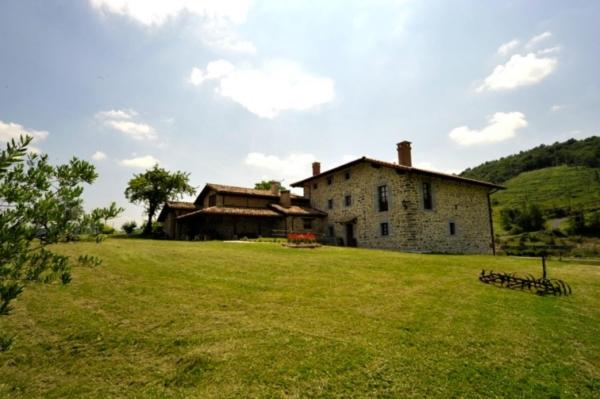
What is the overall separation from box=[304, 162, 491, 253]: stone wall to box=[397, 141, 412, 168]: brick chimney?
1.49 m

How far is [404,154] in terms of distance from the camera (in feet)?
81.6

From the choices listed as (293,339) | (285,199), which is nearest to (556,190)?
(285,199)

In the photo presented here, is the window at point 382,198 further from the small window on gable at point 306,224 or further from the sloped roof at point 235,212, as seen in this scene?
the sloped roof at point 235,212

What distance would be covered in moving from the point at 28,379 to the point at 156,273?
5437 millimetres

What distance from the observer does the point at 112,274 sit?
33.0 feet

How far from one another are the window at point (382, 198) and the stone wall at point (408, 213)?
0.30 meters

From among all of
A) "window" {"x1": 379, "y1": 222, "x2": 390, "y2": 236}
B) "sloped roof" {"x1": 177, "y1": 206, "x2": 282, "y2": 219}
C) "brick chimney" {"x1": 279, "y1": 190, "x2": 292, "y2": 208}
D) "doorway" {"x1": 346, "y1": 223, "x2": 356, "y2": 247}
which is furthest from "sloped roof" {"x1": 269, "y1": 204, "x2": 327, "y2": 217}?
"window" {"x1": 379, "y1": 222, "x2": 390, "y2": 236}

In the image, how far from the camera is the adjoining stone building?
23.5m

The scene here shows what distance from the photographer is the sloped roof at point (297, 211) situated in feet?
95.0

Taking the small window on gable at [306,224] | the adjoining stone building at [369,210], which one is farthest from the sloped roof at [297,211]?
the small window on gable at [306,224]

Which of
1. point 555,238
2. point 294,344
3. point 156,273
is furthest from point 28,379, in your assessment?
point 555,238

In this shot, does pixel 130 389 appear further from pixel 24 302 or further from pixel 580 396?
pixel 580 396

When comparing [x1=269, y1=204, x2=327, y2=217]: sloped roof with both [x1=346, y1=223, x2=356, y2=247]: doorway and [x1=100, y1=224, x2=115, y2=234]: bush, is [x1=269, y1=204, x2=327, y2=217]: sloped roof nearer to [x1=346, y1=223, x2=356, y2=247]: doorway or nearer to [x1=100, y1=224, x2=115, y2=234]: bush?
[x1=346, y1=223, x2=356, y2=247]: doorway

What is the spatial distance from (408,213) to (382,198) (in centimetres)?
263
